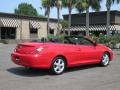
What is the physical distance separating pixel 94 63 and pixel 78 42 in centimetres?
123

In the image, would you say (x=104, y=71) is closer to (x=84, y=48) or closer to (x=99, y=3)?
(x=84, y=48)

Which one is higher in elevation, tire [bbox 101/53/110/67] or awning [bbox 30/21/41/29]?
awning [bbox 30/21/41/29]

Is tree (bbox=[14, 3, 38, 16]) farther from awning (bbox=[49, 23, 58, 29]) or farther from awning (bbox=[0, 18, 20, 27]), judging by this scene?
awning (bbox=[0, 18, 20, 27])

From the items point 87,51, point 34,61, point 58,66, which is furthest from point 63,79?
point 87,51

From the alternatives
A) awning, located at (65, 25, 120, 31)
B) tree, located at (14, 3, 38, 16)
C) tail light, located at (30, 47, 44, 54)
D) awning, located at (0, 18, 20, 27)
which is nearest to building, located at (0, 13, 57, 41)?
awning, located at (0, 18, 20, 27)

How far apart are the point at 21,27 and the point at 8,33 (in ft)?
7.48

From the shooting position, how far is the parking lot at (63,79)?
29.2 ft

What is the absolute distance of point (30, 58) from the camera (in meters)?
10.6

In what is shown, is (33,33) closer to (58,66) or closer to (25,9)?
(58,66)

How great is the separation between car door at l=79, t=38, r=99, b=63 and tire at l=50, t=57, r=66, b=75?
992 mm

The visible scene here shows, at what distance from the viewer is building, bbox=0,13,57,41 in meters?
45.3

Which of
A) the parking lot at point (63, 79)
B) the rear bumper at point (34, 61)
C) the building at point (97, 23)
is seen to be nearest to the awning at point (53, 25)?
the building at point (97, 23)

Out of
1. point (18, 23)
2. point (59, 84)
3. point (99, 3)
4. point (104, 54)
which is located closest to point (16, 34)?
point (18, 23)

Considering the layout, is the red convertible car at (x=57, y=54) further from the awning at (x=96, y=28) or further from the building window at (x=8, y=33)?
the awning at (x=96, y=28)
